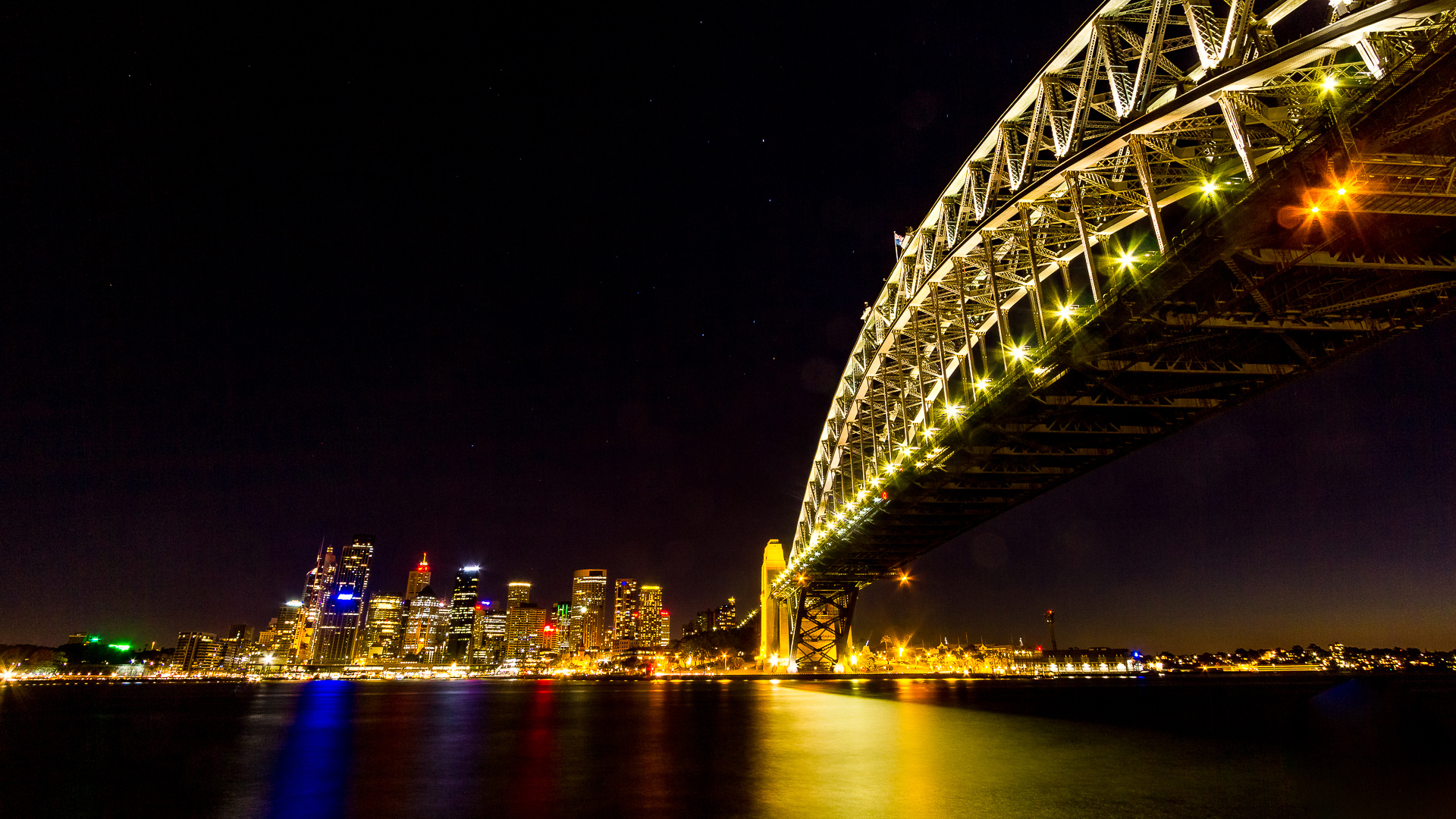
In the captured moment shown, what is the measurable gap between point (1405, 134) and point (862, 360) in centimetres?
3282

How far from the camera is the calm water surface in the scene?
541 inches

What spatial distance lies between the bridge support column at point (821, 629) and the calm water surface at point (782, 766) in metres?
43.3

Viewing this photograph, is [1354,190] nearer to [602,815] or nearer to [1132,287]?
[1132,287]

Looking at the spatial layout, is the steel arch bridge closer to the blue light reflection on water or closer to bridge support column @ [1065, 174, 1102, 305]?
bridge support column @ [1065, 174, 1102, 305]

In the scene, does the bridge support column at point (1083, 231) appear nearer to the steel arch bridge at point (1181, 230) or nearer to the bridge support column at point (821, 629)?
the steel arch bridge at point (1181, 230)

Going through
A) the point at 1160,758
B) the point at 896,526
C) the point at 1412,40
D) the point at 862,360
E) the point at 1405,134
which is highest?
the point at 862,360

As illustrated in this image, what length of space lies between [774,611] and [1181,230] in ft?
276

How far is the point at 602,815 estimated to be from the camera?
13320 millimetres

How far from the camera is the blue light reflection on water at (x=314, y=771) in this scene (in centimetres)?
1496

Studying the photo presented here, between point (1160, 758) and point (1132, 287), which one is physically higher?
point (1132, 287)

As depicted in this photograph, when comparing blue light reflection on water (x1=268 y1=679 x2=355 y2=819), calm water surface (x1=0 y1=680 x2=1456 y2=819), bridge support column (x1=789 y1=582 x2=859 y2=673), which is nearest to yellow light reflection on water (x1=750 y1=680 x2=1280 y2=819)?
calm water surface (x1=0 y1=680 x2=1456 y2=819)

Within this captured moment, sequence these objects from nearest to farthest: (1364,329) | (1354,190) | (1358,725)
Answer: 1. (1354,190)
2. (1358,725)
3. (1364,329)

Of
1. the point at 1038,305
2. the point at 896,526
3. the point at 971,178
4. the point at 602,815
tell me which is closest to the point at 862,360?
the point at 896,526

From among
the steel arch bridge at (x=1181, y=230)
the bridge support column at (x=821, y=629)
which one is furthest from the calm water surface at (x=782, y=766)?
the bridge support column at (x=821, y=629)
